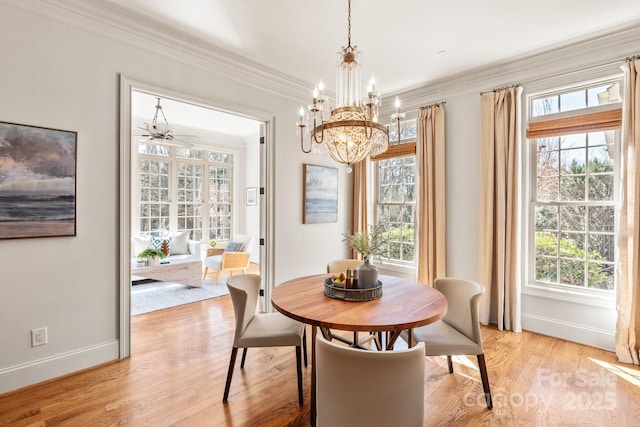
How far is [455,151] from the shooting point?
154 inches

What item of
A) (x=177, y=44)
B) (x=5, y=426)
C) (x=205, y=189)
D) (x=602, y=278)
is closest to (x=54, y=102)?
(x=177, y=44)

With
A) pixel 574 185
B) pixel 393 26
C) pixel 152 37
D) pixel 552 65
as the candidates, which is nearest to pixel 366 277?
pixel 393 26

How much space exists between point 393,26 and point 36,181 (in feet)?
10.1

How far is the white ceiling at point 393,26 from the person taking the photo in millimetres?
2477

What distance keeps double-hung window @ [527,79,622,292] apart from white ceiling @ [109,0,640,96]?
0.61 meters

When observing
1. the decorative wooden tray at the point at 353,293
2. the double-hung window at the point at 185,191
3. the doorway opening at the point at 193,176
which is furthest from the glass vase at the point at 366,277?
the double-hung window at the point at 185,191

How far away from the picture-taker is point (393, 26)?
2.76 meters

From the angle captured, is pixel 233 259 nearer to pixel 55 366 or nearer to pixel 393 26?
pixel 55 366

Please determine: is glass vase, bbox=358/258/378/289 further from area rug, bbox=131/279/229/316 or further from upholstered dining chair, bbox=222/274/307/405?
area rug, bbox=131/279/229/316

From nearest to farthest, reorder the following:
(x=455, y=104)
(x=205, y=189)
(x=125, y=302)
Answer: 1. (x=125, y=302)
2. (x=455, y=104)
3. (x=205, y=189)

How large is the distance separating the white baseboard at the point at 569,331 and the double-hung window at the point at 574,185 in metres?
0.37

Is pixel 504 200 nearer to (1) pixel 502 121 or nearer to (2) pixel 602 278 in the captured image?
(1) pixel 502 121

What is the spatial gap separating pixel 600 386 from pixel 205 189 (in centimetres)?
672

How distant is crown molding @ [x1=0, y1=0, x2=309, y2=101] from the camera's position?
2.37 metres
